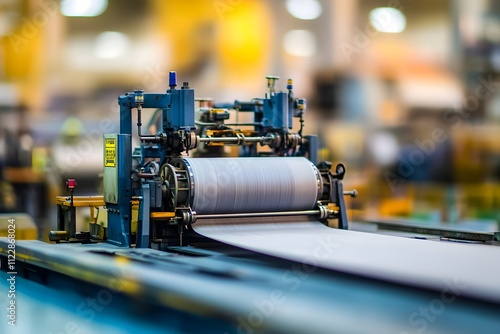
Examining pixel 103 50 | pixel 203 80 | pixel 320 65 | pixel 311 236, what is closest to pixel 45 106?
pixel 103 50

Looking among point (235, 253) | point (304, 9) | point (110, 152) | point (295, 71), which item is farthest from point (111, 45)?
point (235, 253)

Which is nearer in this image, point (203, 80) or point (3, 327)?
point (3, 327)

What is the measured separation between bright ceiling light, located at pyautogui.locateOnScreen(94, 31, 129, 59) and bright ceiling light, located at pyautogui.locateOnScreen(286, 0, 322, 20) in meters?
1.94

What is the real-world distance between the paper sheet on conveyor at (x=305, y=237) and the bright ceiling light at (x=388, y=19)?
2333 millimetres

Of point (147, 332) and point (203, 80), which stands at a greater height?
point (203, 80)

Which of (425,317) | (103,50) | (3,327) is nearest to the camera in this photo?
(425,317)

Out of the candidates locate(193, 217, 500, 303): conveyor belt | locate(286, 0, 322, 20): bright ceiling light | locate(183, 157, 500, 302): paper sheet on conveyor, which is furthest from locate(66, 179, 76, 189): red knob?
locate(286, 0, 322, 20): bright ceiling light

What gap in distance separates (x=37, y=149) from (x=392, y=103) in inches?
145

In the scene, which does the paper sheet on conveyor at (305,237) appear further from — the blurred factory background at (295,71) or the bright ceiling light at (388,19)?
the bright ceiling light at (388,19)

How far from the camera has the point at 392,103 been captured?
9.16 m

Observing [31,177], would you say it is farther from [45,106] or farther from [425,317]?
[425,317]

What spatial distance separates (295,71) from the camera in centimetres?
874

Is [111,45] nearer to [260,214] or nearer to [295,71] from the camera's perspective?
[295,71]

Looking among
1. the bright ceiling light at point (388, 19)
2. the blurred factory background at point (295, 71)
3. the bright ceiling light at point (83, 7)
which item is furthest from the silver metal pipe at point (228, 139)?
the bright ceiling light at point (388, 19)
